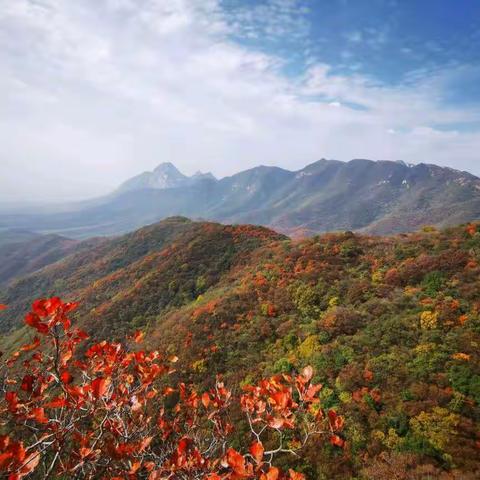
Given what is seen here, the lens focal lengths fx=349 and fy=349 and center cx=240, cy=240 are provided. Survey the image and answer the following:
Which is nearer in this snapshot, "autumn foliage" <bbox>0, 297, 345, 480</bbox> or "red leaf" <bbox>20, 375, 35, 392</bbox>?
"autumn foliage" <bbox>0, 297, 345, 480</bbox>

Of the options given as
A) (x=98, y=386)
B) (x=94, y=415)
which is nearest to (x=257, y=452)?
(x=98, y=386)

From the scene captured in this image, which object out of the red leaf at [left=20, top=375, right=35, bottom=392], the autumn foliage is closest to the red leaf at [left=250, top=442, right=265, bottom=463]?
the autumn foliage

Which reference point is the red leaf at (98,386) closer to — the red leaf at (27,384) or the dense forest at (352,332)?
the red leaf at (27,384)

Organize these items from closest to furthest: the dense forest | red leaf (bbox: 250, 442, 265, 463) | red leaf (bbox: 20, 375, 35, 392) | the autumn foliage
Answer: the autumn foliage, red leaf (bbox: 250, 442, 265, 463), red leaf (bbox: 20, 375, 35, 392), the dense forest

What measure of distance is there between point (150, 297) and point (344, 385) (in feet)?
95.9

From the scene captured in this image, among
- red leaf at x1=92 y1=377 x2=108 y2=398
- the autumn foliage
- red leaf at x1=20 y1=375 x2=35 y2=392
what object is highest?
red leaf at x1=92 y1=377 x2=108 y2=398

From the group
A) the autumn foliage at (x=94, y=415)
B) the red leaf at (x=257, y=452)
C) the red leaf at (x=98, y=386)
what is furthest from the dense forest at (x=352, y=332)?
the red leaf at (x=98, y=386)

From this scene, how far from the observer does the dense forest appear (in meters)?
11.9

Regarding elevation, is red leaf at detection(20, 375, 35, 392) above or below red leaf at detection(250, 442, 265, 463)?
above

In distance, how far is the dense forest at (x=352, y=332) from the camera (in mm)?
11938

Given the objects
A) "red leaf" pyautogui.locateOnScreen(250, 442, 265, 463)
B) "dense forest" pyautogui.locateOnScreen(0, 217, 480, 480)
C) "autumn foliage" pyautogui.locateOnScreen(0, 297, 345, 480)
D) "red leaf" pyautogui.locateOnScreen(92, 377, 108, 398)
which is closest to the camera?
"autumn foliage" pyautogui.locateOnScreen(0, 297, 345, 480)

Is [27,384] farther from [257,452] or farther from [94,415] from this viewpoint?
[257,452]

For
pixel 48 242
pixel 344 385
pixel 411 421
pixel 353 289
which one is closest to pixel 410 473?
pixel 411 421

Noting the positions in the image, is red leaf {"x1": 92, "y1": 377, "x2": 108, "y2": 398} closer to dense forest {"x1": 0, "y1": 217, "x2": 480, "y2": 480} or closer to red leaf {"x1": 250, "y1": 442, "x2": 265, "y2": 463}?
red leaf {"x1": 250, "y1": 442, "x2": 265, "y2": 463}
